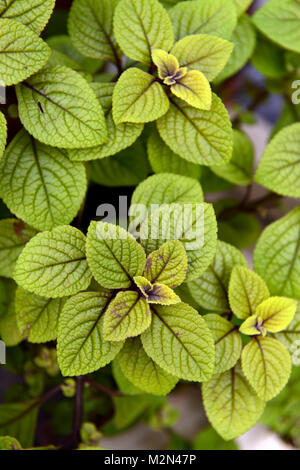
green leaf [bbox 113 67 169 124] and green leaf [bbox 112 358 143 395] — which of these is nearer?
green leaf [bbox 113 67 169 124]

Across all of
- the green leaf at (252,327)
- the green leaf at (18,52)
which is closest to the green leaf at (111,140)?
the green leaf at (18,52)

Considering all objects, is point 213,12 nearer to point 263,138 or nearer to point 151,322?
point 151,322

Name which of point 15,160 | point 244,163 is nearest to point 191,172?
point 244,163

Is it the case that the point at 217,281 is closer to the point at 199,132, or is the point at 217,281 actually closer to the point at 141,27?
the point at 199,132

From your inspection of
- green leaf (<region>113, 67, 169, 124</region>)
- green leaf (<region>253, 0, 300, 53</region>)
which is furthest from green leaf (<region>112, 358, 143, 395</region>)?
green leaf (<region>253, 0, 300, 53</region>)

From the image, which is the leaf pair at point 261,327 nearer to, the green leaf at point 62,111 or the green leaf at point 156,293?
the green leaf at point 156,293

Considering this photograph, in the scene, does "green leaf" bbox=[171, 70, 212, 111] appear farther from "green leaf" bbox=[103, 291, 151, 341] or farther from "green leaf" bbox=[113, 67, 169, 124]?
"green leaf" bbox=[103, 291, 151, 341]

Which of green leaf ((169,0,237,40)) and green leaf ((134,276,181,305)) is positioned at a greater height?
green leaf ((169,0,237,40))
